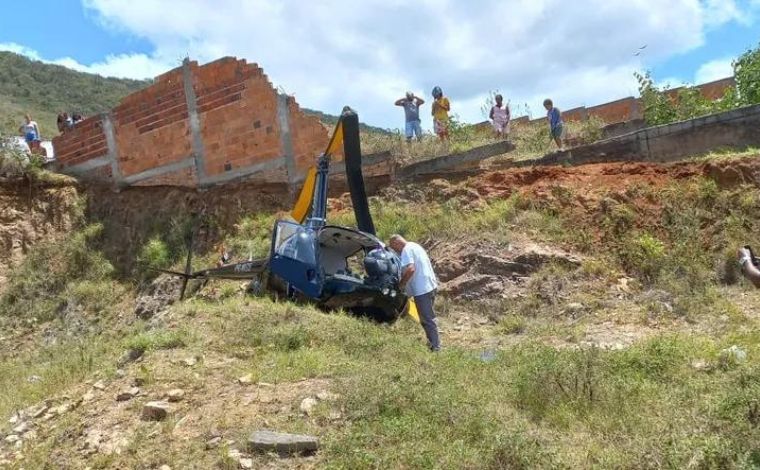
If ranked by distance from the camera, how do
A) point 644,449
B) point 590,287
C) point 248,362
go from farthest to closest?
point 590,287, point 248,362, point 644,449

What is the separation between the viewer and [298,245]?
9.52 m

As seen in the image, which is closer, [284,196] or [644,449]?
[644,449]

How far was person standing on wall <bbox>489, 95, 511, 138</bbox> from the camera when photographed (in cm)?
1551

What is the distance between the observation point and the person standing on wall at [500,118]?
15508mm

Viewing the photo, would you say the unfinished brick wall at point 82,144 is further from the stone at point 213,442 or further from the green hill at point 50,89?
the green hill at point 50,89

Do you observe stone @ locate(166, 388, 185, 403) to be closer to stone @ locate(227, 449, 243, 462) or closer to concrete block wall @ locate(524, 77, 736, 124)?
stone @ locate(227, 449, 243, 462)

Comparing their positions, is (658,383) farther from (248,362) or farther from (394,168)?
(394,168)

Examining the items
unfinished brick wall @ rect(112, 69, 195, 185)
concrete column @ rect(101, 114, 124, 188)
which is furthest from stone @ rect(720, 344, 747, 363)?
concrete column @ rect(101, 114, 124, 188)

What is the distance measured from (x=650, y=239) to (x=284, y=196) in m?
7.32

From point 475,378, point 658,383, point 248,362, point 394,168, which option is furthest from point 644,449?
point 394,168

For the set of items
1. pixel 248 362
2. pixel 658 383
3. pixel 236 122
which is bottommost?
pixel 658 383

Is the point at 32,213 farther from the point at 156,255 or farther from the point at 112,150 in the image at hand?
the point at 156,255

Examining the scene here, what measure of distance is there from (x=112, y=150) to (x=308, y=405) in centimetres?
1220

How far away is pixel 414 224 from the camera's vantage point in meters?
12.5
